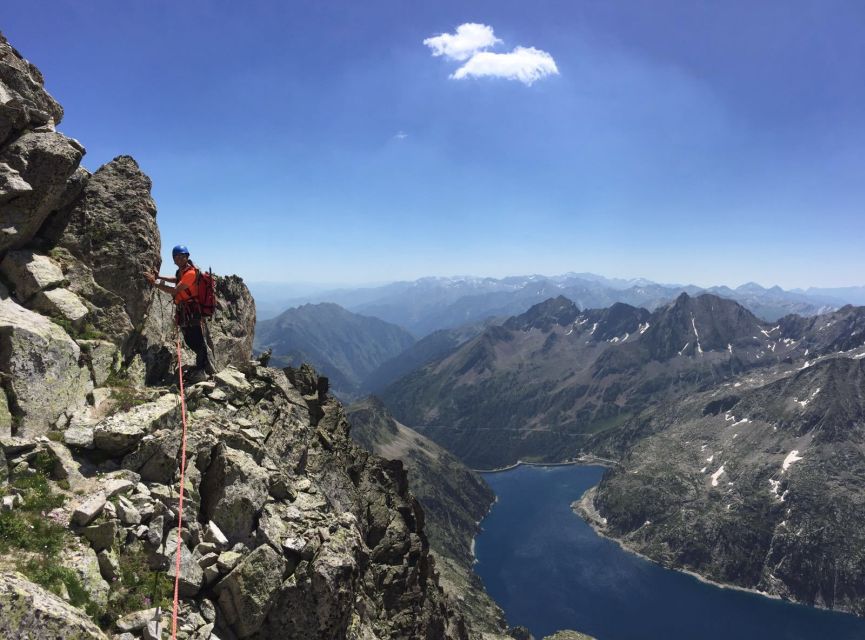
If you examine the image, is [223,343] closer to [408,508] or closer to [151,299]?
[151,299]

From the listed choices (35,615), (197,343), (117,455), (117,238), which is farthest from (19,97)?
(35,615)

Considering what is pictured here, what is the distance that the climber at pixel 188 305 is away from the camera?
90.8 feet

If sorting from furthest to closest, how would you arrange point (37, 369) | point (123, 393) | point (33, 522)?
point (123, 393)
point (37, 369)
point (33, 522)

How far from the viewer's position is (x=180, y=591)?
17.4 meters

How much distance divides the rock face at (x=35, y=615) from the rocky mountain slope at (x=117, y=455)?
39 mm

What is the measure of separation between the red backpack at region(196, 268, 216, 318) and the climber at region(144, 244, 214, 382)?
0.16m

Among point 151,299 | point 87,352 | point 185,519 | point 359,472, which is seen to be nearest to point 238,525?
point 185,519

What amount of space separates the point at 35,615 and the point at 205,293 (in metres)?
19.3

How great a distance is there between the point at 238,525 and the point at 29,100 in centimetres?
2320

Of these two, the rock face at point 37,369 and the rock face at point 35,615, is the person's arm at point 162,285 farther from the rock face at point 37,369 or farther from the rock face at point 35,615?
the rock face at point 35,615

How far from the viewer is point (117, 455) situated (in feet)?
62.0

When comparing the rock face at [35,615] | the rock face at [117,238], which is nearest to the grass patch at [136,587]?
the rock face at [35,615]

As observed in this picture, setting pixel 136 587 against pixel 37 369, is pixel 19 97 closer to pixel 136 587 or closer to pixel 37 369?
pixel 37 369

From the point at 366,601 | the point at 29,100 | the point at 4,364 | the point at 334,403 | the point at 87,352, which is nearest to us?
the point at 4,364
